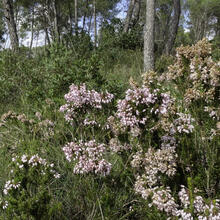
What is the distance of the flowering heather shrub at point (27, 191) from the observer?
1815 millimetres

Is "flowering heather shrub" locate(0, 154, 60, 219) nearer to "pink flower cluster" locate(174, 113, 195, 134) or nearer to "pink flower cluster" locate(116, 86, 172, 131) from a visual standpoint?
"pink flower cluster" locate(116, 86, 172, 131)

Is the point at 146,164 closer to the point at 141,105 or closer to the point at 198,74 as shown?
the point at 141,105

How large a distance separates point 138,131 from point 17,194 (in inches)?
43.5

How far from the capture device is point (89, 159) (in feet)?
6.95

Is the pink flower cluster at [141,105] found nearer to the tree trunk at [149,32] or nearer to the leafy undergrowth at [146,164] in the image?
the leafy undergrowth at [146,164]

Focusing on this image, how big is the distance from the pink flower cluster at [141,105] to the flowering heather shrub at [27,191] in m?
0.82

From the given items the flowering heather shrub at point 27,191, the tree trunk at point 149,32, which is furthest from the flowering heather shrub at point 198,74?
the tree trunk at point 149,32

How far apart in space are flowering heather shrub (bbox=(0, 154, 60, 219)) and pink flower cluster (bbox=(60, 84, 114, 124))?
76cm

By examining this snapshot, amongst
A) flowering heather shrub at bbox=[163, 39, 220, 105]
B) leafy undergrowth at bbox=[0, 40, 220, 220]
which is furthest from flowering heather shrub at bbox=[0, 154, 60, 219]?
flowering heather shrub at bbox=[163, 39, 220, 105]

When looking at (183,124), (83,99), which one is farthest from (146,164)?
(83,99)

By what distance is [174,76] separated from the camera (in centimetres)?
285

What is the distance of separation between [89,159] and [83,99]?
2.47 ft

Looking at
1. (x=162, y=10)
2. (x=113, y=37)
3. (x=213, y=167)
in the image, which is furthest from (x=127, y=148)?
(x=162, y=10)

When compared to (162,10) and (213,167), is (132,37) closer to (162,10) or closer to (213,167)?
(213,167)
